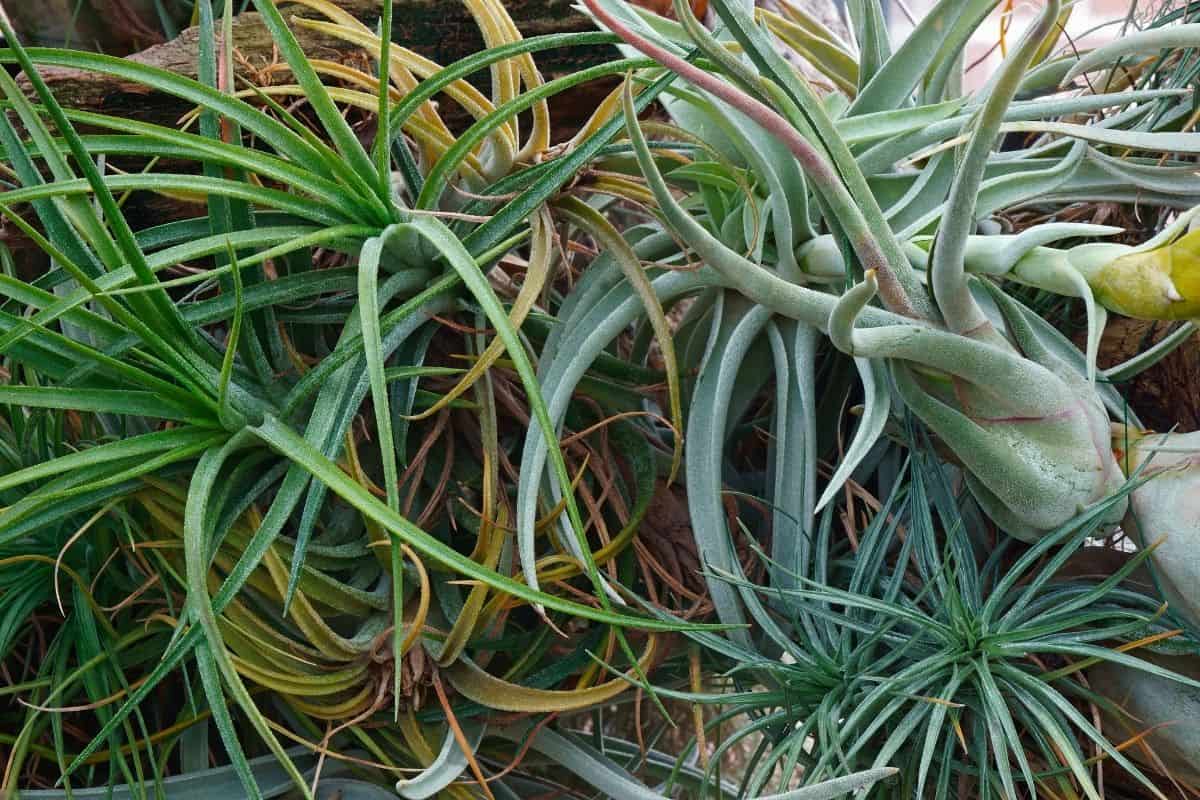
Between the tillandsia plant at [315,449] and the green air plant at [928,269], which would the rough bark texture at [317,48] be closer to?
the tillandsia plant at [315,449]

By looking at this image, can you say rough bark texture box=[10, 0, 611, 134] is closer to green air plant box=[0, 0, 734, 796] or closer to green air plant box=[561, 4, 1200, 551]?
green air plant box=[0, 0, 734, 796]

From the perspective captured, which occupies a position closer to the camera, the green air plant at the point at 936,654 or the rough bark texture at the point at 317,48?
the green air plant at the point at 936,654

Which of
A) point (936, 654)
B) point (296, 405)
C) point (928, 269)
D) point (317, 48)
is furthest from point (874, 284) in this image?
point (317, 48)

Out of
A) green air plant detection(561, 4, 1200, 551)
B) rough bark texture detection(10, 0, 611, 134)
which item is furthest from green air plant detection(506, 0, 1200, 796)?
rough bark texture detection(10, 0, 611, 134)

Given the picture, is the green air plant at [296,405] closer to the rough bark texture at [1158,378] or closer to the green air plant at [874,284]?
the green air plant at [874,284]

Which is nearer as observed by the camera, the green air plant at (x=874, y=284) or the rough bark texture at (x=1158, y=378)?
the green air plant at (x=874, y=284)

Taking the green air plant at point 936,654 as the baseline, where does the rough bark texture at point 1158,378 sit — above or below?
above

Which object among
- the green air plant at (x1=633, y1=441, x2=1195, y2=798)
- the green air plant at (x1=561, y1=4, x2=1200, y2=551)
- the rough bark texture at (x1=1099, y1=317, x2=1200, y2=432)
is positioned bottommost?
the green air plant at (x1=633, y1=441, x2=1195, y2=798)

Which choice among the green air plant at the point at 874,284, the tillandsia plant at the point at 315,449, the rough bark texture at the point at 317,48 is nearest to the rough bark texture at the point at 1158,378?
the green air plant at the point at 874,284

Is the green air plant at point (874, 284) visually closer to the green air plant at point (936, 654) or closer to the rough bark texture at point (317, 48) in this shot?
the green air plant at point (936, 654)

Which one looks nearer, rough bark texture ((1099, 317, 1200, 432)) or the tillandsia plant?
the tillandsia plant

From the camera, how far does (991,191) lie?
0.54 meters

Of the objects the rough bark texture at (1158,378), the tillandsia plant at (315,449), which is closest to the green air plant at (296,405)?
the tillandsia plant at (315,449)

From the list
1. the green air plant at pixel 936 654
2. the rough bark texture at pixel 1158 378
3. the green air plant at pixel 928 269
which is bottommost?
the green air plant at pixel 936 654
